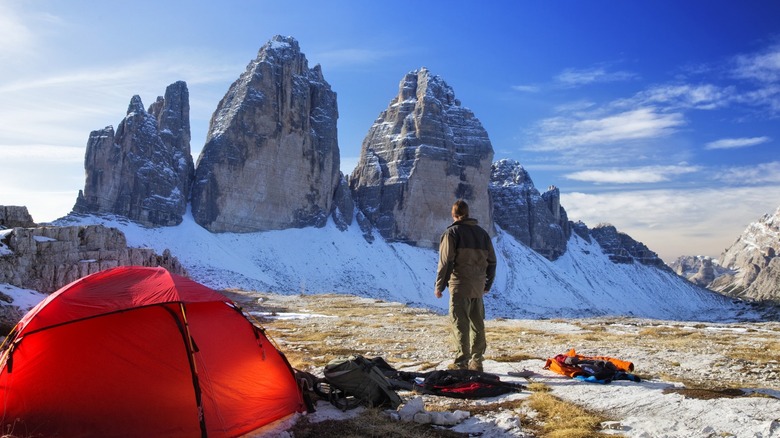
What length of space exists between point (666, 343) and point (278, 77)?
100 meters

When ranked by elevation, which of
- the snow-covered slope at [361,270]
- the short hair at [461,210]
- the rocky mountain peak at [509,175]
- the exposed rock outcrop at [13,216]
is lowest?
the snow-covered slope at [361,270]

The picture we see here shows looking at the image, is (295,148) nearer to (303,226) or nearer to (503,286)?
(303,226)

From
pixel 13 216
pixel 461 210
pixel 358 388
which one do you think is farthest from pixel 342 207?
pixel 358 388

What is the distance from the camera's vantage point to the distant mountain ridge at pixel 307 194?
88938mm

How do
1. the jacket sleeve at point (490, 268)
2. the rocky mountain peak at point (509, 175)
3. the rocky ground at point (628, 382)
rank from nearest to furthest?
1. the rocky ground at point (628, 382)
2. the jacket sleeve at point (490, 268)
3. the rocky mountain peak at point (509, 175)

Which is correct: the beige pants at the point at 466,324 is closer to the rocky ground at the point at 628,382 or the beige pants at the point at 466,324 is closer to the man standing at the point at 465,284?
the man standing at the point at 465,284

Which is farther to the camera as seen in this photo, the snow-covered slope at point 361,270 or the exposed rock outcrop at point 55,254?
the snow-covered slope at point 361,270

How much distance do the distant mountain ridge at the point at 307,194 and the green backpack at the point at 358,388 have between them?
6773cm

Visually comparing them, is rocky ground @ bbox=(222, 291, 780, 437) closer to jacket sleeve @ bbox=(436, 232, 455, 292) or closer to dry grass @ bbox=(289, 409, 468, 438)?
dry grass @ bbox=(289, 409, 468, 438)

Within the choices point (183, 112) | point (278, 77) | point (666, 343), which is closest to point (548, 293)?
point (278, 77)

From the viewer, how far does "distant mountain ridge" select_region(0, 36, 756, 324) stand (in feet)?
292

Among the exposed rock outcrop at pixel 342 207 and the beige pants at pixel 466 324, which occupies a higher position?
the exposed rock outcrop at pixel 342 207

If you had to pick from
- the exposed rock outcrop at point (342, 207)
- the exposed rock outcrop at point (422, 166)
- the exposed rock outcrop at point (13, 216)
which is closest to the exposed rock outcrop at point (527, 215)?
the exposed rock outcrop at point (422, 166)

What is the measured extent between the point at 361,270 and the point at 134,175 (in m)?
45.4
